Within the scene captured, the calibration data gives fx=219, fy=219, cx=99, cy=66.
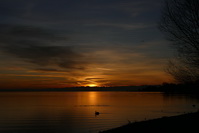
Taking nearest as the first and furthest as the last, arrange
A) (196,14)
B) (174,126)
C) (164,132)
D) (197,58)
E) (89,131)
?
1. (164,132)
2. (174,126)
3. (196,14)
4. (197,58)
5. (89,131)

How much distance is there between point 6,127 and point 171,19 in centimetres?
2439

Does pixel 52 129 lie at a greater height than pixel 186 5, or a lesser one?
lesser

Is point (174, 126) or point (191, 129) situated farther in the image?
point (174, 126)

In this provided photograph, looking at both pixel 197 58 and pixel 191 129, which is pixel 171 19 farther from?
pixel 191 129

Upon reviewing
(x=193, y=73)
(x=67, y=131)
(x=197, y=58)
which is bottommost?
(x=67, y=131)

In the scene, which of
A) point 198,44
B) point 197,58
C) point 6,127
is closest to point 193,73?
point 197,58

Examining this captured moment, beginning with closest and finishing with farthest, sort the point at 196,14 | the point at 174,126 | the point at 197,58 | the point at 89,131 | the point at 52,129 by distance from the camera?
the point at 174,126
the point at 196,14
the point at 197,58
the point at 89,131
the point at 52,129

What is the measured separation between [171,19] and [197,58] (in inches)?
123

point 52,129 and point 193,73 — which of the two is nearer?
point 193,73

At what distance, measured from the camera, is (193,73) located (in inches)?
587

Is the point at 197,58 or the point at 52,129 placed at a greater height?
the point at 197,58

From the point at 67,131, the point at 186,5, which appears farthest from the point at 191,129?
the point at 67,131

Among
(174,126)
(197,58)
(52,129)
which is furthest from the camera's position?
(52,129)

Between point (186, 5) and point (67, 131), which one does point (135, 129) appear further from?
point (67, 131)
